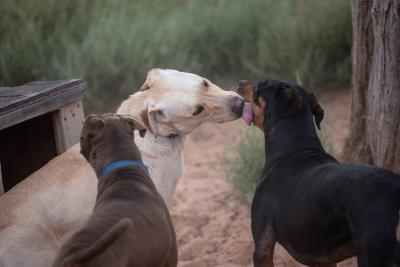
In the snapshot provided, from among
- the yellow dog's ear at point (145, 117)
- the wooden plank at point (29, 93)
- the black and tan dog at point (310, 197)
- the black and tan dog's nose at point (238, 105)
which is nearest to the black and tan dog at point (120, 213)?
the yellow dog's ear at point (145, 117)

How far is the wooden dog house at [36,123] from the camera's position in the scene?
16.9 feet

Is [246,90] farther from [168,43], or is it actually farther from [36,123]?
[168,43]

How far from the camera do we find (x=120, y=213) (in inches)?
150

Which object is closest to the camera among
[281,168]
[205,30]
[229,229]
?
[281,168]

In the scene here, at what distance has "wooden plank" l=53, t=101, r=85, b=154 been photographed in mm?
5637

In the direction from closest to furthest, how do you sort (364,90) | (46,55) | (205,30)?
1. (364,90)
2. (46,55)
3. (205,30)

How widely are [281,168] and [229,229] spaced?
6.82ft

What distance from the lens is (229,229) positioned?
635cm

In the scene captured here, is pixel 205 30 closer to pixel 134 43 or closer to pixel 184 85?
pixel 134 43

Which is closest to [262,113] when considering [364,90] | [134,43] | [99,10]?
[364,90]

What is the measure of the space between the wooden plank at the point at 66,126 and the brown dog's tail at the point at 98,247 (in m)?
2.29

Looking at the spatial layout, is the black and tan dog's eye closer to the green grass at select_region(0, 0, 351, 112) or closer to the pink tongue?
the pink tongue

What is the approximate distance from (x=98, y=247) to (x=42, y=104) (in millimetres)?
2121

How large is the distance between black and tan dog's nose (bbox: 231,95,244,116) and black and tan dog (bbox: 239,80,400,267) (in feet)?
0.36
